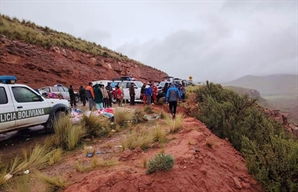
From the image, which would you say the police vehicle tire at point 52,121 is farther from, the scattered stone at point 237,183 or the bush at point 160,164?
the scattered stone at point 237,183

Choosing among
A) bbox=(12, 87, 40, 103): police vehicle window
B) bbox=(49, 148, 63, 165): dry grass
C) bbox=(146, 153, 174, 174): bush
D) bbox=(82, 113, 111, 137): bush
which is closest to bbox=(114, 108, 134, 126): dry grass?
bbox=(82, 113, 111, 137): bush

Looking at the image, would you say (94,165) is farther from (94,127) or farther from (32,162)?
(94,127)

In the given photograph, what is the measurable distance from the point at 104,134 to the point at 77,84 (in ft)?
61.5

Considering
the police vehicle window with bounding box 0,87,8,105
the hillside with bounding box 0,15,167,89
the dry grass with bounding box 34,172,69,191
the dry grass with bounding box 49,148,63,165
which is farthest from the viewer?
the hillside with bounding box 0,15,167,89

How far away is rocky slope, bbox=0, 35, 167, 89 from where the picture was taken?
21.9 meters

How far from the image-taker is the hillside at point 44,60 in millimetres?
22125

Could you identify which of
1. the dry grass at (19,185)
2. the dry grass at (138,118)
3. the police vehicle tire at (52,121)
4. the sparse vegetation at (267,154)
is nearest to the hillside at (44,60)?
the police vehicle tire at (52,121)

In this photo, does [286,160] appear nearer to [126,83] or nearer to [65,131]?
[65,131]

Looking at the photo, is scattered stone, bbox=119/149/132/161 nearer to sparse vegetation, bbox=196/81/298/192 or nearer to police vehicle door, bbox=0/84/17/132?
sparse vegetation, bbox=196/81/298/192

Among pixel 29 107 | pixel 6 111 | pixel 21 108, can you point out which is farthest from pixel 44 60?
pixel 6 111

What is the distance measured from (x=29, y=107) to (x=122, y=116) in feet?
11.6

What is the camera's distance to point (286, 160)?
5.05 meters

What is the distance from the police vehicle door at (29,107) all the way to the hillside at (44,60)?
595 inches

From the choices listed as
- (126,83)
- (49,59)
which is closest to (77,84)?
(49,59)
